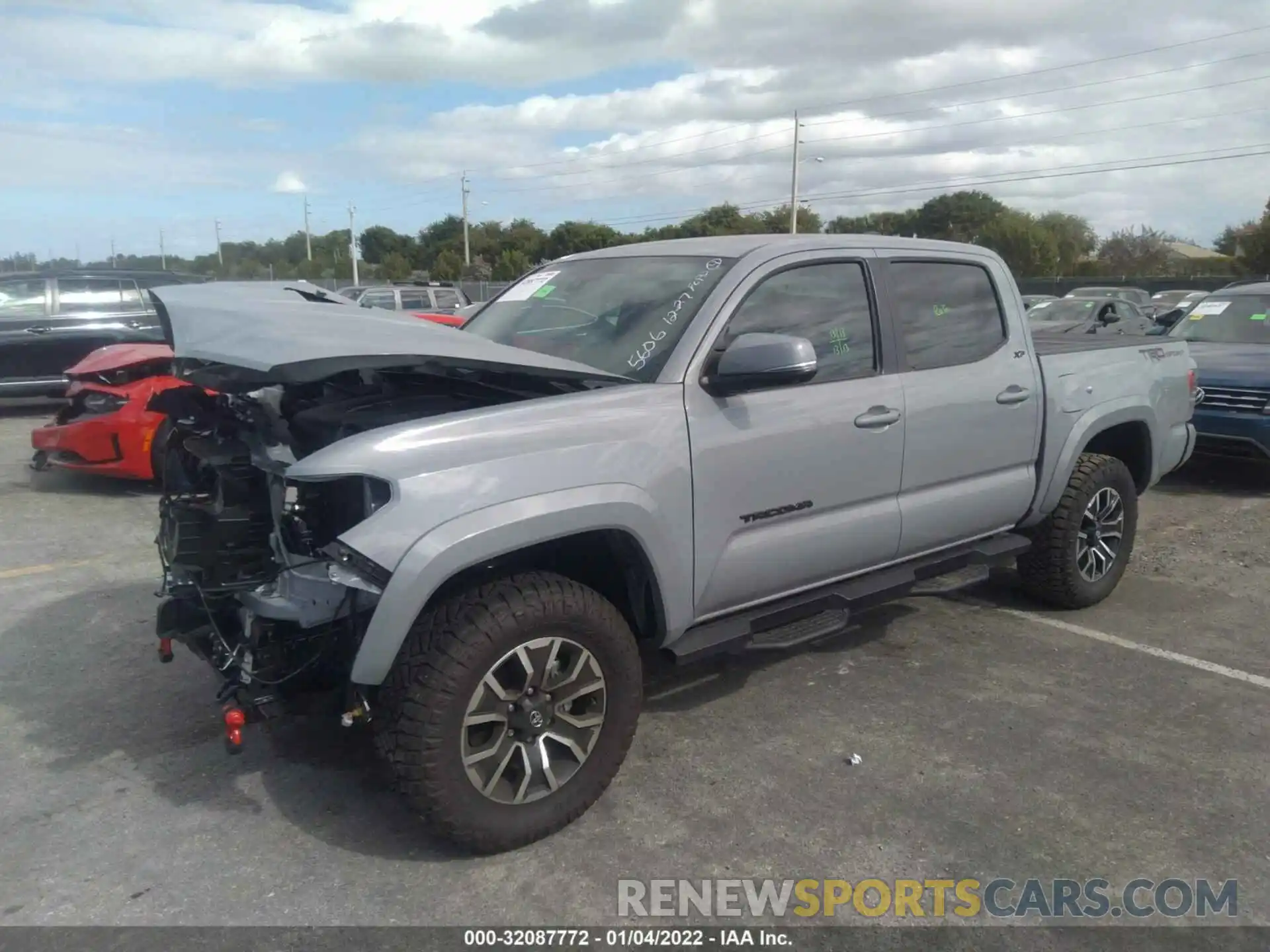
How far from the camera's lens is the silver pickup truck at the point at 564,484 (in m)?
3.06

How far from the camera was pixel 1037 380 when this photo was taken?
16.4ft

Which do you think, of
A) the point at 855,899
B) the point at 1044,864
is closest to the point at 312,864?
the point at 855,899

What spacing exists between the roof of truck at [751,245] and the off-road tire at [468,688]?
1.64 m

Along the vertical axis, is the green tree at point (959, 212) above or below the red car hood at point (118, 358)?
above

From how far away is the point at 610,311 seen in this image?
13.7ft

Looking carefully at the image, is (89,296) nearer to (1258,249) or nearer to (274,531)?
(274,531)

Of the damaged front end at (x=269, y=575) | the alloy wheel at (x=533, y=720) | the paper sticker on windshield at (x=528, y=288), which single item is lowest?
the alloy wheel at (x=533, y=720)

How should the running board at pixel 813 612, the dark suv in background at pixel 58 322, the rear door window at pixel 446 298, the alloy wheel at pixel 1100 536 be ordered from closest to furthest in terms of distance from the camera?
the running board at pixel 813 612 → the alloy wheel at pixel 1100 536 → the dark suv in background at pixel 58 322 → the rear door window at pixel 446 298

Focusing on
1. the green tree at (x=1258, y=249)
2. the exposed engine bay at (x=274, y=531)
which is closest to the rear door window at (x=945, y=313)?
the exposed engine bay at (x=274, y=531)

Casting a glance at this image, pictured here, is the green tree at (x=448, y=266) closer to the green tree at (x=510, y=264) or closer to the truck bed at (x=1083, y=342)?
the green tree at (x=510, y=264)

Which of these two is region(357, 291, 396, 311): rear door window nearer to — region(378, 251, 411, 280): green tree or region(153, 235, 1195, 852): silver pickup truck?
region(153, 235, 1195, 852): silver pickup truck

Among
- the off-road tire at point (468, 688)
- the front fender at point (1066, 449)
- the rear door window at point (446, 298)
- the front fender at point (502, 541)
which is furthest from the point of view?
the rear door window at point (446, 298)

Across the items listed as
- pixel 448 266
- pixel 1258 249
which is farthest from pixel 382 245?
pixel 1258 249

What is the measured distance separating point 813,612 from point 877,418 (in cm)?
84
